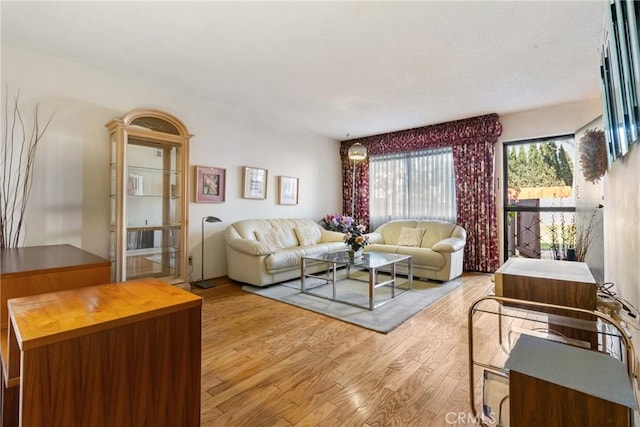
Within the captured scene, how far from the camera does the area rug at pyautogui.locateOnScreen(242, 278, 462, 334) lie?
2.79 meters

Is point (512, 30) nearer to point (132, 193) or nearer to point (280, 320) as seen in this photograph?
point (280, 320)

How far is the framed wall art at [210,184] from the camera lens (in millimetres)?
4066

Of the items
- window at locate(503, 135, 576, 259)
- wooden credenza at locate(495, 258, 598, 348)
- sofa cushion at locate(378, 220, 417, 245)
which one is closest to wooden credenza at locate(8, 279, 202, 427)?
wooden credenza at locate(495, 258, 598, 348)

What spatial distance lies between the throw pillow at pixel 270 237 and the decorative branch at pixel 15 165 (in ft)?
8.20

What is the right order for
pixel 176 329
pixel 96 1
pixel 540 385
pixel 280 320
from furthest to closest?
pixel 280 320, pixel 96 1, pixel 176 329, pixel 540 385

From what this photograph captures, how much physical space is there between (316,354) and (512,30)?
296 centimetres

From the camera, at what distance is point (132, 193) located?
11.0 feet

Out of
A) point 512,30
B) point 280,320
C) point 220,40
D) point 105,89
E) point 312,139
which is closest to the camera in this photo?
point 512,30

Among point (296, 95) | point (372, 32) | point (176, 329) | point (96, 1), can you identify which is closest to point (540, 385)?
point (176, 329)

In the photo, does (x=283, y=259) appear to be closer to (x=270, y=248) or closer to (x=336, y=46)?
(x=270, y=248)

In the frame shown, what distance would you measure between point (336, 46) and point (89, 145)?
9.05ft

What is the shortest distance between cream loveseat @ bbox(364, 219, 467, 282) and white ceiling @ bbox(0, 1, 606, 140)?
1.96 metres

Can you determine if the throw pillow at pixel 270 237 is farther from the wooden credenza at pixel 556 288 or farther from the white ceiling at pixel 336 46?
the wooden credenza at pixel 556 288

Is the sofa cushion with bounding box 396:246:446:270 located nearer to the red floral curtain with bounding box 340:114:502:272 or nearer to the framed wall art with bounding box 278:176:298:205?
the red floral curtain with bounding box 340:114:502:272
